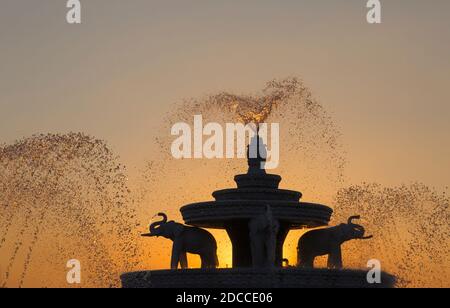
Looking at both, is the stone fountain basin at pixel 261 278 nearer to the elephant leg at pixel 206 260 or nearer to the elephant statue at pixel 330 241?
the elephant statue at pixel 330 241

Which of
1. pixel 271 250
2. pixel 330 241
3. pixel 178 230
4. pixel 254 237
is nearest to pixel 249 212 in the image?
pixel 254 237

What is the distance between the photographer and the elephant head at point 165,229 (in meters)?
53.4

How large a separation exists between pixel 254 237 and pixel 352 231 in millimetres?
5747

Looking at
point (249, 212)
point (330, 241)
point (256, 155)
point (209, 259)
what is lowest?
point (209, 259)

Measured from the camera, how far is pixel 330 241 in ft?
176

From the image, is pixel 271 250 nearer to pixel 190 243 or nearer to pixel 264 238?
pixel 264 238

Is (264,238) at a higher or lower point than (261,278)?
higher

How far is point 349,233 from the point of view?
53.6 meters

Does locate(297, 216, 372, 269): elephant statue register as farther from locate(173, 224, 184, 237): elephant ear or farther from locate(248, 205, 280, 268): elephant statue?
locate(173, 224, 184, 237): elephant ear
